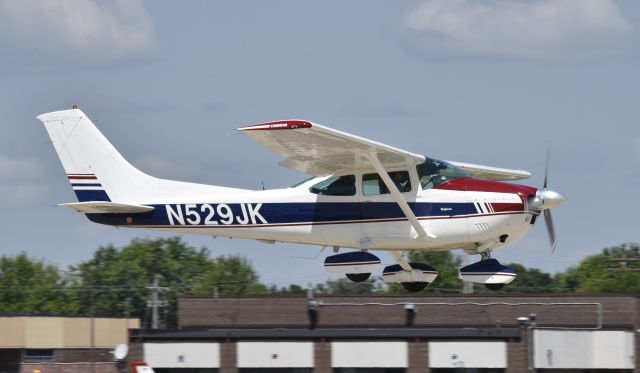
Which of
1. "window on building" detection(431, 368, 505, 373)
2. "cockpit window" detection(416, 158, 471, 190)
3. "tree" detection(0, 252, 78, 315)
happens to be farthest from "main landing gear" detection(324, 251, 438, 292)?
"tree" detection(0, 252, 78, 315)

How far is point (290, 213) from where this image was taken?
22.3m

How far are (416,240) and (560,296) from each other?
1407 cm

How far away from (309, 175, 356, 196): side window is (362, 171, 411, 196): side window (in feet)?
0.70

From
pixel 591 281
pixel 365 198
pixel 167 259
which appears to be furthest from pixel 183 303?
pixel 167 259

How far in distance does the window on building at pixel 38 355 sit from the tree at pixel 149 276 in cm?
2793

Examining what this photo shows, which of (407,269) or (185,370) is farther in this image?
(185,370)

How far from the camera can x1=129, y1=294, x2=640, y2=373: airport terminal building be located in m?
32.4

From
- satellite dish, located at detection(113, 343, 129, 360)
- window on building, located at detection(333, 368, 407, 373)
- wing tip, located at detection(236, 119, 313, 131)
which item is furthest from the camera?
satellite dish, located at detection(113, 343, 129, 360)

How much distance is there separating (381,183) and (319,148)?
4.34ft

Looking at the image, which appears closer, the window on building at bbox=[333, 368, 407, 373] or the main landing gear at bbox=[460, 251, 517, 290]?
the main landing gear at bbox=[460, 251, 517, 290]

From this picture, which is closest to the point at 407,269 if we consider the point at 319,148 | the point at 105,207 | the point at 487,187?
the point at 487,187

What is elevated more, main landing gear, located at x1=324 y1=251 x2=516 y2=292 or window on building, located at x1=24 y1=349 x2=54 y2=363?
main landing gear, located at x1=324 y1=251 x2=516 y2=292

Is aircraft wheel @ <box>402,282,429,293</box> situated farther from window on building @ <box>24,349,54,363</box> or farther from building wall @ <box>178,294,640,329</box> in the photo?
window on building @ <box>24,349,54,363</box>

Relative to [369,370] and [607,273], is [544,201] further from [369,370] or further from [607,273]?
[607,273]
